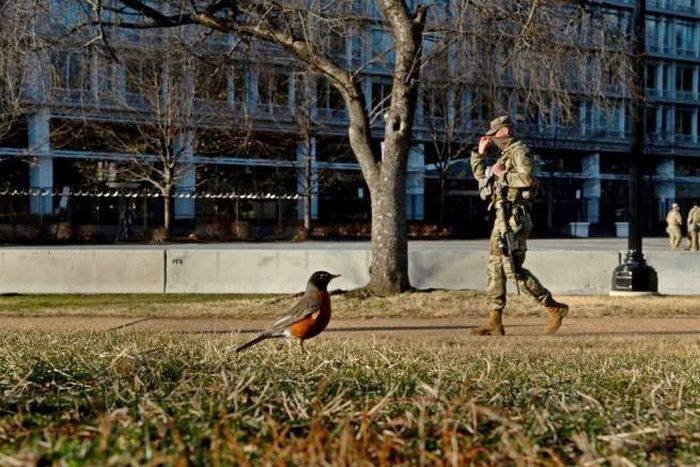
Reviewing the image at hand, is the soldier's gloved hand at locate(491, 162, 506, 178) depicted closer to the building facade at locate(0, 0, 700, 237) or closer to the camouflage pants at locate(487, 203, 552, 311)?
the camouflage pants at locate(487, 203, 552, 311)

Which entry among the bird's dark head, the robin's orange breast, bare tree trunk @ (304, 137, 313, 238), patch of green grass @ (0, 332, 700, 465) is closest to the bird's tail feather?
the robin's orange breast

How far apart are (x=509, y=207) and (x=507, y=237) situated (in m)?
0.33

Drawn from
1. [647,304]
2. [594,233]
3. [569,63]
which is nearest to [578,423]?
[569,63]

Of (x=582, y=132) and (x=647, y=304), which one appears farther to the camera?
(x=582, y=132)

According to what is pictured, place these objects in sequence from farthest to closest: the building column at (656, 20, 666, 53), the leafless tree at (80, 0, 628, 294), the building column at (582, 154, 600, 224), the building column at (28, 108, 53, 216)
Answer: the building column at (656, 20, 666, 53) → the building column at (582, 154, 600, 224) → the building column at (28, 108, 53, 216) → the leafless tree at (80, 0, 628, 294)

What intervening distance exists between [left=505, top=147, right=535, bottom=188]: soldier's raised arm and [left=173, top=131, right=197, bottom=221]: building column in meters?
34.0

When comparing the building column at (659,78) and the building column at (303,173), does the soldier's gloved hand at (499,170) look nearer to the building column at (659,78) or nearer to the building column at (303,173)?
the building column at (303,173)

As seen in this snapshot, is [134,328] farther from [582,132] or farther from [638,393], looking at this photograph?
[582,132]

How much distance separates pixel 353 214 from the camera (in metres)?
54.2

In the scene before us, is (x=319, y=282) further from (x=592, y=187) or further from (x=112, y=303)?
(x=592, y=187)

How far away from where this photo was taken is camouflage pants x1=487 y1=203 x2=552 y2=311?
9.77 metres

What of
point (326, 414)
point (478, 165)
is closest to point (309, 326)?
point (326, 414)

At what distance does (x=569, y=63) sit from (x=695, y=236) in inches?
928

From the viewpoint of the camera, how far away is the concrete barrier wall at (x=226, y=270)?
16594 millimetres
